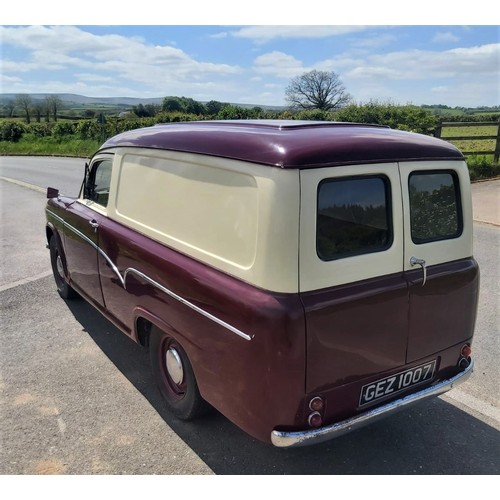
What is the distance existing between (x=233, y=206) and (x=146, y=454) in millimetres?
1691

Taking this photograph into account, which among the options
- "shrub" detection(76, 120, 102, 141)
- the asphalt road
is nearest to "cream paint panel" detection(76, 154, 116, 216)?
the asphalt road

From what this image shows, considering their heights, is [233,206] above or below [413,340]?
above

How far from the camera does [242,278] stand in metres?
2.56

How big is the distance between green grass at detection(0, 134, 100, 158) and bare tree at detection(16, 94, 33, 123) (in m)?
13.6

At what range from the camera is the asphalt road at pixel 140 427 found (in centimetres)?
291

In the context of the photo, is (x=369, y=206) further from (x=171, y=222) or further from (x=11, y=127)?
(x=11, y=127)

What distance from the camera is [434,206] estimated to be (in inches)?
119

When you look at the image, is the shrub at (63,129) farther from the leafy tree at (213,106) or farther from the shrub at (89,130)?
the leafy tree at (213,106)

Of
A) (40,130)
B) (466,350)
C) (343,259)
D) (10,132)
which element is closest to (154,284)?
(343,259)

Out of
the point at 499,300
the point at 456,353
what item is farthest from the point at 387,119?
the point at 456,353

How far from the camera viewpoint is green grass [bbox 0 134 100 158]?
26.7 metres

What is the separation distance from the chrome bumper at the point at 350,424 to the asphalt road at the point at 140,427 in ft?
1.38

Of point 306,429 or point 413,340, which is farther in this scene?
point 413,340

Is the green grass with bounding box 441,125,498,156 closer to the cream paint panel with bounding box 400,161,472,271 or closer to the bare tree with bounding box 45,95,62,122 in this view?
the cream paint panel with bounding box 400,161,472,271
